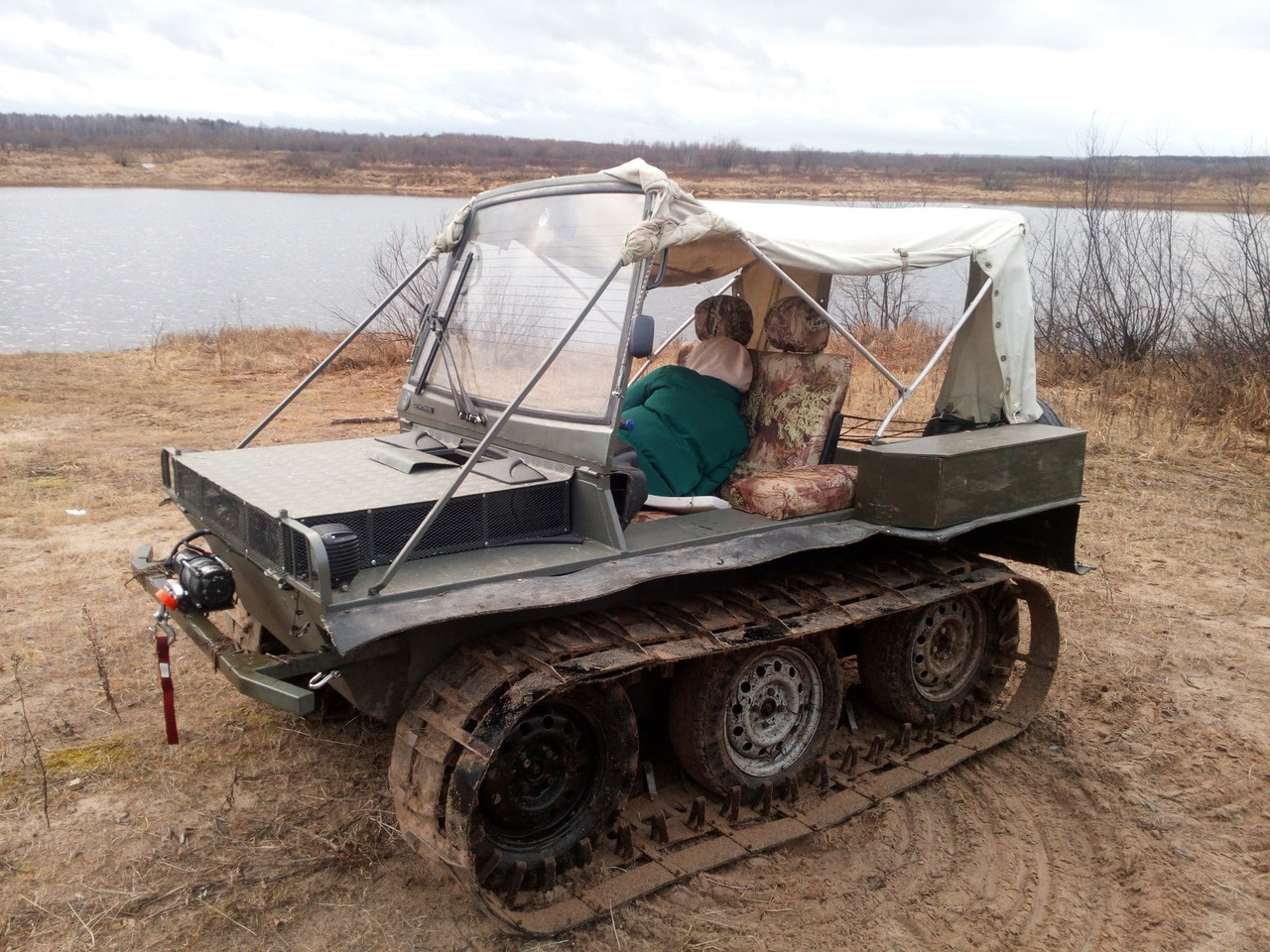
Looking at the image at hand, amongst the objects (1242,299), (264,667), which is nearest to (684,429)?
(264,667)

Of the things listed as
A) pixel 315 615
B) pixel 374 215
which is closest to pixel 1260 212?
pixel 315 615

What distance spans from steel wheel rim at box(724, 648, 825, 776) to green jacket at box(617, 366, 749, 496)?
0.96 m

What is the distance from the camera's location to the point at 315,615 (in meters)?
3.62

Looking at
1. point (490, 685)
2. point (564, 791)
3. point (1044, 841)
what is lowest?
point (1044, 841)

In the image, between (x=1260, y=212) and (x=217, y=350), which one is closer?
(x=1260, y=212)

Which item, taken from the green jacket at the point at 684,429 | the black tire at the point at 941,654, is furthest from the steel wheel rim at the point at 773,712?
the green jacket at the point at 684,429

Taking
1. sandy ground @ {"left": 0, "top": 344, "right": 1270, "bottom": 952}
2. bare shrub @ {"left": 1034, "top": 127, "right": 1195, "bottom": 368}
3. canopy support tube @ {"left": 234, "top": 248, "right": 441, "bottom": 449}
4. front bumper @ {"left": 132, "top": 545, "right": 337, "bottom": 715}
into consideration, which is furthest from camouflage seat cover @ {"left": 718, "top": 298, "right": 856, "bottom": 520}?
bare shrub @ {"left": 1034, "top": 127, "right": 1195, "bottom": 368}

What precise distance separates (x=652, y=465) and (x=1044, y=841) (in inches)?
90.9

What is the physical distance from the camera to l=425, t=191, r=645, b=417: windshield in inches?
179

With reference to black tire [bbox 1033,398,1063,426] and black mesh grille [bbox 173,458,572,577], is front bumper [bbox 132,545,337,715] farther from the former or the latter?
black tire [bbox 1033,398,1063,426]

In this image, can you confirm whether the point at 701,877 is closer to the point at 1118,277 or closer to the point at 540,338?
the point at 540,338

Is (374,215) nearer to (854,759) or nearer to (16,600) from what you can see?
(16,600)

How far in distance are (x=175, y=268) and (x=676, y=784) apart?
2736 centimetres

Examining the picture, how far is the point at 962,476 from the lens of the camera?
4715 millimetres
